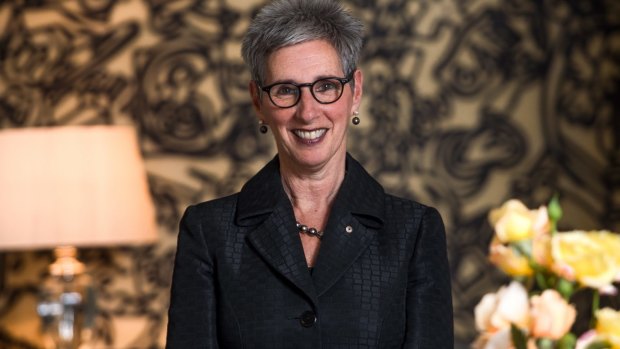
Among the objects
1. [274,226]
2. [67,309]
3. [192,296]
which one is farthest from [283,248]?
[67,309]

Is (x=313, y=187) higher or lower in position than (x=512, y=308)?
higher

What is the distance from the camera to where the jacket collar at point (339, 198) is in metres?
1.68

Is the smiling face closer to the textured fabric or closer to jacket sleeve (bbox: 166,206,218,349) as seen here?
the textured fabric

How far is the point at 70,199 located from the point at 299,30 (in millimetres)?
1727

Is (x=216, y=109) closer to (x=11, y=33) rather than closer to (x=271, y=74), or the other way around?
(x=11, y=33)

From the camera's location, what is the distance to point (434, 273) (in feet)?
5.24

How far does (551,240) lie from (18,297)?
9.11 ft

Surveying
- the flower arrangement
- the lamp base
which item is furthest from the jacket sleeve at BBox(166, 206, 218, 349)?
the lamp base

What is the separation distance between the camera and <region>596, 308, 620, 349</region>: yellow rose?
96cm

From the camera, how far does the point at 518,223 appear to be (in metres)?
0.99

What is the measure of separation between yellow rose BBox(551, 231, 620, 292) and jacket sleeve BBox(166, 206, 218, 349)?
72cm

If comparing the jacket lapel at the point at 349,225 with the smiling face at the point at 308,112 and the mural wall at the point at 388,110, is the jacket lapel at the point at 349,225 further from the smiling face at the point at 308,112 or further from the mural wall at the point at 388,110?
the mural wall at the point at 388,110

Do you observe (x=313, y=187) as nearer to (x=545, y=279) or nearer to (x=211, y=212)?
(x=211, y=212)

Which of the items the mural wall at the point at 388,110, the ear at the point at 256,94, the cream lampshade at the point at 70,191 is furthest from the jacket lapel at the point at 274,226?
the mural wall at the point at 388,110
